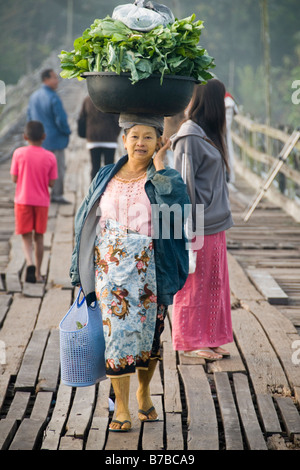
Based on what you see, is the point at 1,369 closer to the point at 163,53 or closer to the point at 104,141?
the point at 163,53

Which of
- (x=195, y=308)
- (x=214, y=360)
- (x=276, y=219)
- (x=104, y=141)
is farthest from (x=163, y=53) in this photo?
(x=276, y=219)

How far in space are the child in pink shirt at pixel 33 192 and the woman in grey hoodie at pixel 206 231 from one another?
228 cm

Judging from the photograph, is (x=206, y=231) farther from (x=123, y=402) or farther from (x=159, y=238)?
(x=123, y=402)

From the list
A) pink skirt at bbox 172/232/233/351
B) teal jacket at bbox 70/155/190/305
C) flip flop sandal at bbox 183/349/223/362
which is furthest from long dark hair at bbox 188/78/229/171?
flip flop sandal at bbox 183/349/223/362

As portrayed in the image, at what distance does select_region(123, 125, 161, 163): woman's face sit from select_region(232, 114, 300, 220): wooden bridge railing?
5802 millimetres

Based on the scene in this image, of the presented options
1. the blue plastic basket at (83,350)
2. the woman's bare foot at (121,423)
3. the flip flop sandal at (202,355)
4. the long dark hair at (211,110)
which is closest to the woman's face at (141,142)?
the blue plastic basket at (83,350)

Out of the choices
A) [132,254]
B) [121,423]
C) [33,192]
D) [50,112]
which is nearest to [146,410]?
[121,423]

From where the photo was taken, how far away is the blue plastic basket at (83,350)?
11.8ft

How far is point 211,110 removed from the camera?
4.55 meters

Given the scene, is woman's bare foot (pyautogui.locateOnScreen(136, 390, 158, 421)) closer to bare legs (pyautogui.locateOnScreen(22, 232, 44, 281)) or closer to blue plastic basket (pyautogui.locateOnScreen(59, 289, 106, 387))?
blue plastic basket (pyautogui.locateOnScreen(59, 289, 106, 387))

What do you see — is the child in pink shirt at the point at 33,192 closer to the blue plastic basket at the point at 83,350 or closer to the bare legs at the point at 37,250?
the bare legs at the point at 37,250

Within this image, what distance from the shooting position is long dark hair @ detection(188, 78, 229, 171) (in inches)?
178
